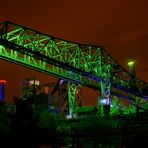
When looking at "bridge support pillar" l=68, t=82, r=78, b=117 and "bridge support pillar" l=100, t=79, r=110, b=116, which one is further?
"bridge support pillar" l=68, t=82, r=78, b=117

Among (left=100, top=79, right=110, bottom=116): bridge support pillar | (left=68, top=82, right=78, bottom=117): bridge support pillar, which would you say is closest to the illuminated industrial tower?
(left=68, top=82, right=78, bottom=117): bridge support pillar

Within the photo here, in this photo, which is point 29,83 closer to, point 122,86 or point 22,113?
point 122,86

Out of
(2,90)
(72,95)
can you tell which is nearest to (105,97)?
(72,95)

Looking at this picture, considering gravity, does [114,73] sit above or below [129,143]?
above

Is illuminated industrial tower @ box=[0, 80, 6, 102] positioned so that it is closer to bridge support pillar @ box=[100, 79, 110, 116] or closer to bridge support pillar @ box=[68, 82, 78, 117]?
bridge support pillar @ box=[68, 82, 78, 117]

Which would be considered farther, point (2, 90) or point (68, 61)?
point (2, 90)

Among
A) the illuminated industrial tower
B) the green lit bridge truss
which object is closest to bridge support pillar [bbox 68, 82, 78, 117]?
the green lit bridge truss

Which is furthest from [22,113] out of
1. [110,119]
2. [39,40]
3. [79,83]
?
[79,83]

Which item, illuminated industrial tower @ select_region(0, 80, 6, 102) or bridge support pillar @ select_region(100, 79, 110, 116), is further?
illuminated industrial tower @ select_region(0, 80, 6, 102)

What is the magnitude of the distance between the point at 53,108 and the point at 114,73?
71.1 ft

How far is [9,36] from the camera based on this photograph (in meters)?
88.4

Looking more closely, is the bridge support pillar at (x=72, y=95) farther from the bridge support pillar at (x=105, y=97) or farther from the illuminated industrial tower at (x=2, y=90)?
the illuminated industrial tower at (x=2, y=90)

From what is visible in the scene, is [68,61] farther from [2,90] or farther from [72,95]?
[2,90]

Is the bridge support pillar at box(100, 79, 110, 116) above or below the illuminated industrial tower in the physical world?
below
